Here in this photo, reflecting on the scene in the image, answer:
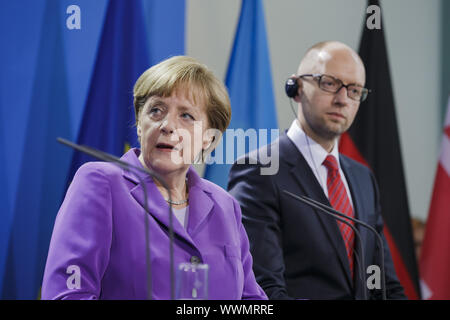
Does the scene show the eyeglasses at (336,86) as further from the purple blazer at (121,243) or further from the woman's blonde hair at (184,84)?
the purple blazer at (121,243)

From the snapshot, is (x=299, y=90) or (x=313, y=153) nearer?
(x=313, y=153)

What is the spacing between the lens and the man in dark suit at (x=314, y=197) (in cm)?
226

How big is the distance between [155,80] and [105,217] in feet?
1.29

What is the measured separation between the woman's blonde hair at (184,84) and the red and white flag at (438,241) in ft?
7.47

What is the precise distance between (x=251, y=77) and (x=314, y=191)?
107cm

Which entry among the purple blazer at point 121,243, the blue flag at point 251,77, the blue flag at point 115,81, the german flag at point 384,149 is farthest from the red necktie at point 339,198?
the german flag at point 384,149

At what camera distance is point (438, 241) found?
3557mm

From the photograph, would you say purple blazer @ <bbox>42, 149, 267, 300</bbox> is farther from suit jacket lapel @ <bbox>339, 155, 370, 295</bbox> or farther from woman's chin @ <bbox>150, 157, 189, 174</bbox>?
suit jacket lapel @ <bbox>339, 155, 370, 295</bbox>

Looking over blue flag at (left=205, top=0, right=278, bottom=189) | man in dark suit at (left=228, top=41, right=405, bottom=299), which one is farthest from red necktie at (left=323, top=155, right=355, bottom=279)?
blue flag at (left=205, top=0, right=278, bottom=189)

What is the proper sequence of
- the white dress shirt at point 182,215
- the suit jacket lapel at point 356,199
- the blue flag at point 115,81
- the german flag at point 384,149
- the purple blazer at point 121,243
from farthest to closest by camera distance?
the german flag at point 384,149
the blue flag at point 115,81
the suit jacket lapel at point 356,199
the white dress shirt at point 182,215
the purple blazer at point 121,243

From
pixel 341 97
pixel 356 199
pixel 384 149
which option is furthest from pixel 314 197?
pixel 384 149

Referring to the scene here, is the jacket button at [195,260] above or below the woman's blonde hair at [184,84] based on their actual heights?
below

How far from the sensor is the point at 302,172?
2404mm

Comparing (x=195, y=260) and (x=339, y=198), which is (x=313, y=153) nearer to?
(x=339, y=198)
